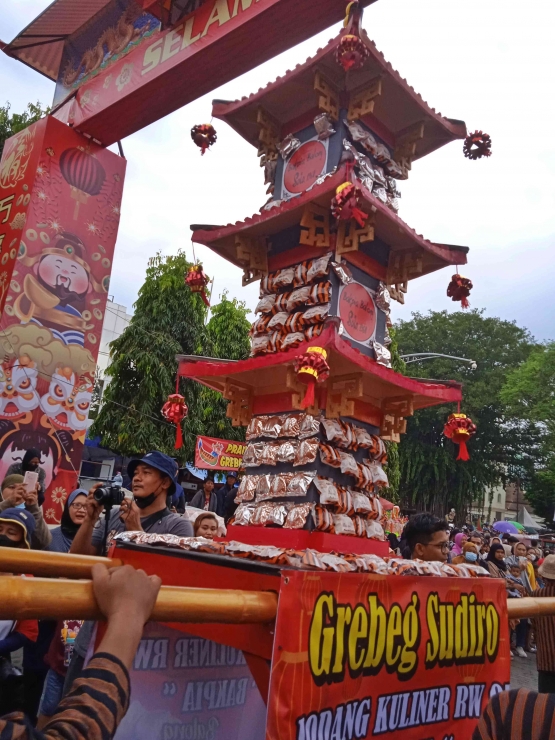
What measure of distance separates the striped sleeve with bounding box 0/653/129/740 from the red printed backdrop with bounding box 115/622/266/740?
1079 mm

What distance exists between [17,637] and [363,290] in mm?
3738

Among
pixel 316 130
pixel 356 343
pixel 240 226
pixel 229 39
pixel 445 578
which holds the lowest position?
pixel 445 578

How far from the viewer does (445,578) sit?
215 centimetres

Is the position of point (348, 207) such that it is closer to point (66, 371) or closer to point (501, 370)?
point (66, 371)

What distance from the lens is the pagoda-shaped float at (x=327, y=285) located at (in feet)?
14.6

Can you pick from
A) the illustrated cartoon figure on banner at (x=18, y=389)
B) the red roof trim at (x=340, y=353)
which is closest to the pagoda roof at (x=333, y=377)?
the red roof trim at (x=340, y=353)

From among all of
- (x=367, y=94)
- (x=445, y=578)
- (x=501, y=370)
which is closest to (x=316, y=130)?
(x=367, y=94)

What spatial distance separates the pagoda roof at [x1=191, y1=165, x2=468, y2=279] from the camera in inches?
184

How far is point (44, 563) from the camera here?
1550mm

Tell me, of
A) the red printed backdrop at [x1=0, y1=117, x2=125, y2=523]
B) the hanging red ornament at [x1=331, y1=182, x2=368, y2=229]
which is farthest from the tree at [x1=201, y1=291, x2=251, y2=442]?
the hanging red ornament at [x1=331, y1=182, x2=368, y2=229]

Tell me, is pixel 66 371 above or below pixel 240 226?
below

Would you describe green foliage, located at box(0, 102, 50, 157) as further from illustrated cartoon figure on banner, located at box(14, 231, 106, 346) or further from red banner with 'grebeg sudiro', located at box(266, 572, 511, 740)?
red banner with 'grebeg sudiro', located at box(266, 572, 511, 740)

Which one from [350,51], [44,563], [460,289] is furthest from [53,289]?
[44,563]

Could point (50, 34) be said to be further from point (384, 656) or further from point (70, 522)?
point (384, 656)
